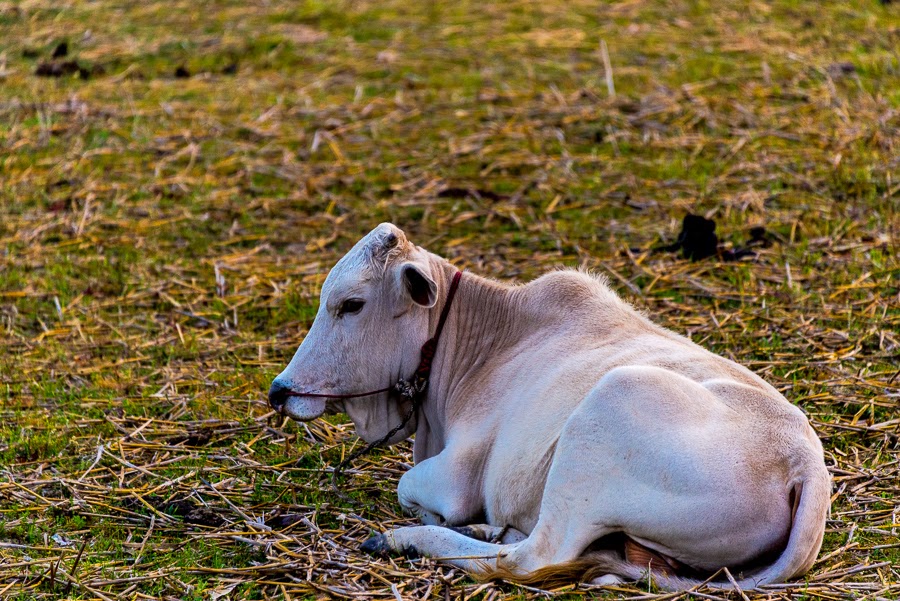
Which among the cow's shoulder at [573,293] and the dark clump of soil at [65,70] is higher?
the cow's shoulder at [573,293]

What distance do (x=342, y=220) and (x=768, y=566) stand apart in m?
5.93

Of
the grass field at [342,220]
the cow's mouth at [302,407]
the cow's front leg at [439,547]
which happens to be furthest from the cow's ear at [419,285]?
the cow's front leg at [439,547]

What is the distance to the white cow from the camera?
452 cm

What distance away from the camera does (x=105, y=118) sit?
40.2ft

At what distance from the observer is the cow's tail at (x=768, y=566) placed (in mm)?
4461

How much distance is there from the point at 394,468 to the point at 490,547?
4.63ft

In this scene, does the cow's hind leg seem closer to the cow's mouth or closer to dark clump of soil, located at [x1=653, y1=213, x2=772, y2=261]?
the cow's mouth

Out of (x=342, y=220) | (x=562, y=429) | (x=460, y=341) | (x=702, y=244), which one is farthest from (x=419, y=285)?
(x=342, y=220)

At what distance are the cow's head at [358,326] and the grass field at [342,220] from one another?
55cm

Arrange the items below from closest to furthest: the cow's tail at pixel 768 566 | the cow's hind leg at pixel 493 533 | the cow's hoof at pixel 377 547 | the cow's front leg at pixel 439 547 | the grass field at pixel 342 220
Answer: the cow's tail at pixel 768 566 → the cow's front leg at pixel 439 547 → the cow's hoof at pixel 377 547 → the cow's hind leg at pixel 493 533 → the grass field at pixel 342 220

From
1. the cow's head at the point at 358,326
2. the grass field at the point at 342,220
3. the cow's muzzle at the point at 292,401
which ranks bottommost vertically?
the grass field at the point at 342,220

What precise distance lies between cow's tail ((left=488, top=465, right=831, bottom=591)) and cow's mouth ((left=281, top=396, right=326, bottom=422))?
1459mm

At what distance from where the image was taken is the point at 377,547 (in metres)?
5.19

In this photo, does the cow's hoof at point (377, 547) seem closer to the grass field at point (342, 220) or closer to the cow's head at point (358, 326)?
the grass field at point (342, 220)
